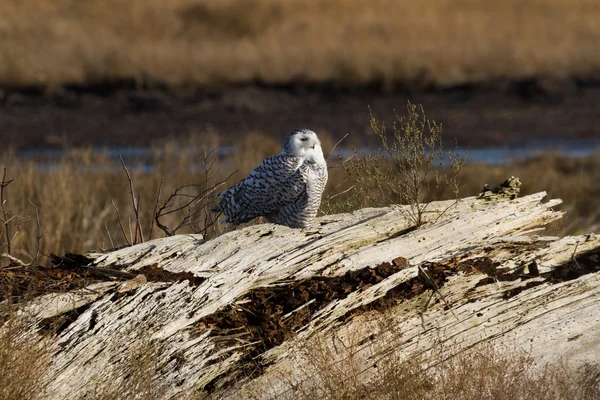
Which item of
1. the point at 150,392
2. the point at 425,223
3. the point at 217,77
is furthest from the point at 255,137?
the point at 150,392

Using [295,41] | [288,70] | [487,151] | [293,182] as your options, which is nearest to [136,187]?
[293,182]

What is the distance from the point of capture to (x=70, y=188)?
10.5 metres

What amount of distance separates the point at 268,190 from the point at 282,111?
17.7 meters

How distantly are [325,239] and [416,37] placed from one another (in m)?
23.1

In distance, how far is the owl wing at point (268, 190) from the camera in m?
6.12

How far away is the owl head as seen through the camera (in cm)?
609

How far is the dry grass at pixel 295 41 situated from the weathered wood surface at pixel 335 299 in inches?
777

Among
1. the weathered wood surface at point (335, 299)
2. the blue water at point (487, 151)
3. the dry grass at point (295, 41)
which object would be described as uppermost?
the weathered wood surface at point (335, 299)

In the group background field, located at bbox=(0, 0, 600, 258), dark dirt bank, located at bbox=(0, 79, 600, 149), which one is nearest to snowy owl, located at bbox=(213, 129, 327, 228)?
background field, located at bbox=(0, 0, 600, 258)

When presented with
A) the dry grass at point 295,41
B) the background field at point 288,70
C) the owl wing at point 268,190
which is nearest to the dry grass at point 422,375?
the owl wing at point 268,190

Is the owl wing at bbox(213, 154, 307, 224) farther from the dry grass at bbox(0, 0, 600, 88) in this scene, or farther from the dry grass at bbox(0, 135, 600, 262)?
the dry grass at bbox(0, 0, 600, 88)

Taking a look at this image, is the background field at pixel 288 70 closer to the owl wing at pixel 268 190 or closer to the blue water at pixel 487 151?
the blue water at pixel 487 151

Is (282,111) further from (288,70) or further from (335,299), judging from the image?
(335,299)

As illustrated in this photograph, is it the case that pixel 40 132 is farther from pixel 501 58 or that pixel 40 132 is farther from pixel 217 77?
pixel 501 58
